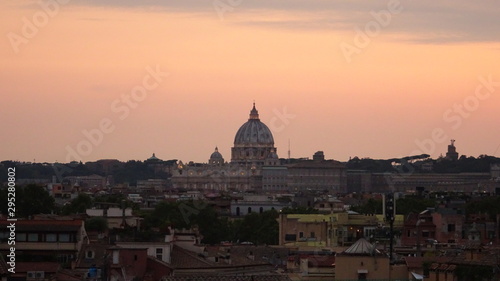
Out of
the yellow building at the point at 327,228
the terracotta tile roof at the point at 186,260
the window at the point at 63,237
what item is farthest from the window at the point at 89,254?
the yellow building at the point at 327,228

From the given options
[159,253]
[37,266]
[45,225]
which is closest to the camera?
[37,266]

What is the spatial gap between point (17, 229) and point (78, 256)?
2.16m

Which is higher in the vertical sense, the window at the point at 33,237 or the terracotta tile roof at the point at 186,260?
the window at the point at 33,237

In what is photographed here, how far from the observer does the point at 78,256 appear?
3584 centimetres

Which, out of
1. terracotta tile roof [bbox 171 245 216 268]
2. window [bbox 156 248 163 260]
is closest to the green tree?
terracotta tile roof [bbox 171 245 216 268]

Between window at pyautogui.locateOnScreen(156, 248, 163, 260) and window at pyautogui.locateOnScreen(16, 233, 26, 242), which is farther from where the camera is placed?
window at pyautogui.locateOnScreen(16, 233, 26, 242)

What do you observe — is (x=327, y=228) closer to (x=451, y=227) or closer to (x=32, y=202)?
(x=451, y=227)

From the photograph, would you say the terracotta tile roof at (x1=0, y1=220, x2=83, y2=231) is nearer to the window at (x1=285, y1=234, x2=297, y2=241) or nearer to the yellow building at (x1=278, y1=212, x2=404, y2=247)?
the yellow building at (x1=278, y1=212, x2=404, y2=247)

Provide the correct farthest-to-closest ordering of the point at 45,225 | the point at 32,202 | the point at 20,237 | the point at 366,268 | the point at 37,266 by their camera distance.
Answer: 1. the point at 32,202
2. the point at 45,225
3. the point at 20,237
4. the point at 37,266
5. the point at 366,268

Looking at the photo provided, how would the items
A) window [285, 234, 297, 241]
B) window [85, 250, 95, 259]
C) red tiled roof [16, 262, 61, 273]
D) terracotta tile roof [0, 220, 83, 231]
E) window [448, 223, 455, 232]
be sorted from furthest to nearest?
window [285, 234, 297, 241] < window [448, 223, 455, 232] < terracotta tile roof [0, 220, 83, 231] < window [85, 250, 95, 259] < red tiled roof [16, 262, 61, 273]

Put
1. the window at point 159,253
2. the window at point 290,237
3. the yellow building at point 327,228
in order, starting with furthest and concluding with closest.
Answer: the window at point 290,237 < the yellow building at point 327,228 < the window at point 159,253

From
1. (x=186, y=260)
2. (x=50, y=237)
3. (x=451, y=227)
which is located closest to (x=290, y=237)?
(x=451, y=227)

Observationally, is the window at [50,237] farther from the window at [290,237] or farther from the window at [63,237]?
the window at [290,237]

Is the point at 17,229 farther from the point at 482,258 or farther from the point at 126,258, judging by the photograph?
the point at 482,258
